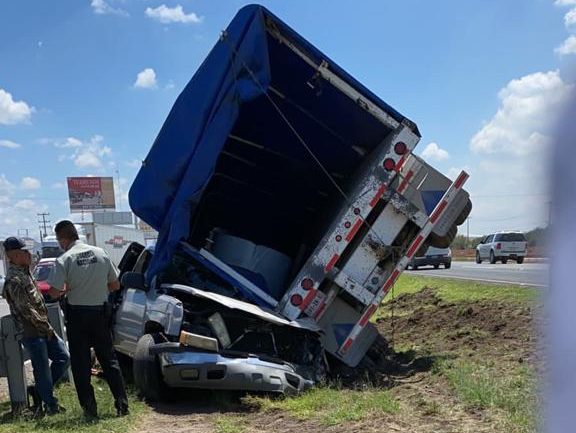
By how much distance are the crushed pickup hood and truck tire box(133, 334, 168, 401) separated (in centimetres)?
60

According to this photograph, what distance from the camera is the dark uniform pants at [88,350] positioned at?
517 cm

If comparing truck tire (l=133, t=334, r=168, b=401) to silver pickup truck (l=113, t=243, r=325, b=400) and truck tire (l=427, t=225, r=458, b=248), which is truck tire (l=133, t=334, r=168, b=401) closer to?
silver pickup truck (l=113, t=243, r=325, b=400)

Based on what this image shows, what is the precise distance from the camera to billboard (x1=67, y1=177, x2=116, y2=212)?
79.9 metres

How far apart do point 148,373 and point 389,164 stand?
3204mm

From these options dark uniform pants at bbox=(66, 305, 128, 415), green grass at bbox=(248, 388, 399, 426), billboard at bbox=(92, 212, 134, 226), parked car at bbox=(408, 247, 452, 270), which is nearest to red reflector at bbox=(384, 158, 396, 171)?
green grass at bbox=(248, 388, 399, 426)

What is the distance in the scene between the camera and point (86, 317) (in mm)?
5191

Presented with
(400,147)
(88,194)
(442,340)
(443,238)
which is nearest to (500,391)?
(443,238)

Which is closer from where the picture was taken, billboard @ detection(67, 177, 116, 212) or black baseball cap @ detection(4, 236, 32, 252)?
black baseball cap @ detection(4, 236, 32, 252)

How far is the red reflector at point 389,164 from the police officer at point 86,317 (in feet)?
9.90

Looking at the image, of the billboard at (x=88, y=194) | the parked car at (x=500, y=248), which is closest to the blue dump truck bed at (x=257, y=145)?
the parked car at (x=500, y=248)

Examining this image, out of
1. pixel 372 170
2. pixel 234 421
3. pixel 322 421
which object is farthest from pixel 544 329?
pixel 372 170

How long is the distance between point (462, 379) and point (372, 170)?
229 cm

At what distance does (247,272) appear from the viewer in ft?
22.8

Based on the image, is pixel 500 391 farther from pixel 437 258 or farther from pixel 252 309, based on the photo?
pixel 437 258
